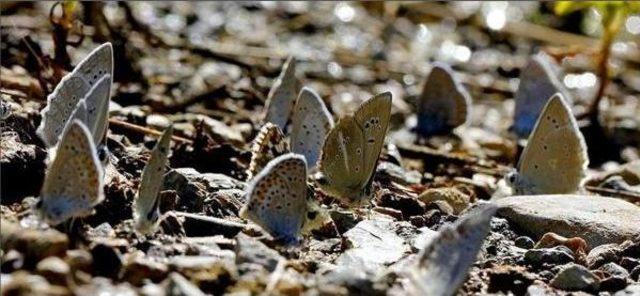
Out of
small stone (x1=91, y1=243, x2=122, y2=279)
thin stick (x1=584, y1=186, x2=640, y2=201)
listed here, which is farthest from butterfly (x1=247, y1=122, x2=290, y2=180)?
thin stick (x1=584, y1=186, x2=640, y2=201)

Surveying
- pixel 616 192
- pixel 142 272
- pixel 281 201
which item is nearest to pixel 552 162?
pixel 616 192

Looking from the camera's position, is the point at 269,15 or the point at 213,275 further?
the point at 269,15

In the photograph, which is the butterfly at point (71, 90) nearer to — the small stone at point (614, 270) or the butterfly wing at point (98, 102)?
the butterfly wing at point (98, 102)

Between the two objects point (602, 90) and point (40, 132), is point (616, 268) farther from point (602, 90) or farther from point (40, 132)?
point (602, 90)

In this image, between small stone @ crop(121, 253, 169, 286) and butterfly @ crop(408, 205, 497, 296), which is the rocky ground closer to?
small stone @ crop(121, 253, 169, 286)

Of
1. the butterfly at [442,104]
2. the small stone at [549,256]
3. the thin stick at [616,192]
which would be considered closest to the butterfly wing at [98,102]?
the small stone at [549,256]

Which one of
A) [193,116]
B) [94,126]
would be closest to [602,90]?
[193,116]

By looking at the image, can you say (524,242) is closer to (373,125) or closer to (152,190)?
(373,125)
